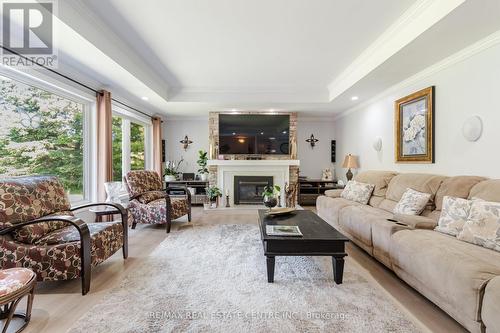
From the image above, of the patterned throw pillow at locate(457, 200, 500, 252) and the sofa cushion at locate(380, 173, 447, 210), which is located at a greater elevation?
the sofa cushion at locate(380, 173, 447, 210)

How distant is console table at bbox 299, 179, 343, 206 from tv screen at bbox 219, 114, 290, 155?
96 centimetres

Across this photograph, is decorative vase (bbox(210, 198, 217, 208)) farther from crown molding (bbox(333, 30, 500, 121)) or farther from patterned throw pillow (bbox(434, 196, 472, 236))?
patterned throw pillow (bbox(434, 196, 472, 236))

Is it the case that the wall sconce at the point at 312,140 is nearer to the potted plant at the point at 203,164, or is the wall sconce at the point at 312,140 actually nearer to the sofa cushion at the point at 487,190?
the potted plant at the point at 203,164

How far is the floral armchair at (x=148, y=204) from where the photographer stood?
12.8ft

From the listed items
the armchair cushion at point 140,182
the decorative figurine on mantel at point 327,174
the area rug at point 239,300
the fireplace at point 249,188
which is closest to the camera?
the area rug at point 239,300

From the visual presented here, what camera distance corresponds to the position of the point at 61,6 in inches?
83.4

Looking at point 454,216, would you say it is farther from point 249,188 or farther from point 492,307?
point 249,188

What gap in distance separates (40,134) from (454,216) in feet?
15.5

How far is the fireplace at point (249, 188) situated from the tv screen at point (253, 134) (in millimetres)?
655

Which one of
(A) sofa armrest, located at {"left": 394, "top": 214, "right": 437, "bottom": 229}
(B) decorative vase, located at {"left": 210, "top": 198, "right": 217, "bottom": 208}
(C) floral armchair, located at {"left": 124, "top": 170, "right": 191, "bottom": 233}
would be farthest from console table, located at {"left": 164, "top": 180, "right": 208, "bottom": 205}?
(A) sofa armrest, located at {"left": 394, "top": 214, "right": 437, "bottom": 229}

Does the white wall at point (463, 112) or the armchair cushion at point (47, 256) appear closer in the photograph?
the armchair cushion at point (47, 256)

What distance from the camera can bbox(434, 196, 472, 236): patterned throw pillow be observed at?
88.7 inches

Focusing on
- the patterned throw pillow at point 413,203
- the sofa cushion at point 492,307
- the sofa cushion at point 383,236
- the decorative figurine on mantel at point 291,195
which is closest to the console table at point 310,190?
the decorative figurine on mantel at point 291,195

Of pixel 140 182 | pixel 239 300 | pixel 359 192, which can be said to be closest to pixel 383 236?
pixel 239 300
